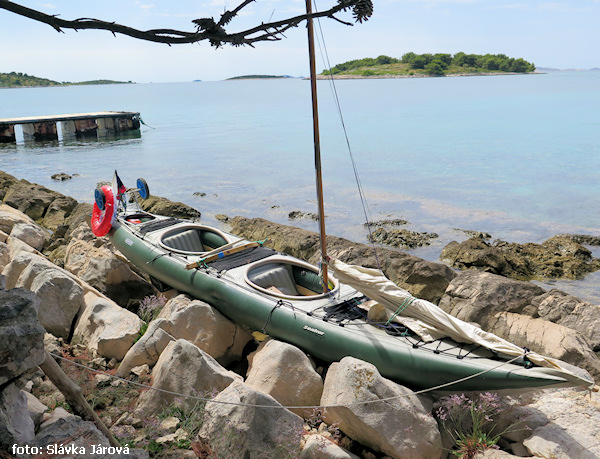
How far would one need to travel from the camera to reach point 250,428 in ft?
19.7

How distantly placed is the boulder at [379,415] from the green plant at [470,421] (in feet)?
0.90

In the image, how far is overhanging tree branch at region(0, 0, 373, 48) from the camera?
4.30 m

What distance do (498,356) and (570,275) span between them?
9.33 meters

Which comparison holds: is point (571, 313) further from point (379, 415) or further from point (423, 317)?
point (379, 415)

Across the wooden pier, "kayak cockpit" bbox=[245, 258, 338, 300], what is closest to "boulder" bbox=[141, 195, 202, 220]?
"kayak cockpit" bbox=[245, 258, 338, 300]

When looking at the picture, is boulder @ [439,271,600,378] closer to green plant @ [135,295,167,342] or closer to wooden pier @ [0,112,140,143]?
green plant @ [135,295,167,342]

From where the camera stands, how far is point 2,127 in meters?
49.4

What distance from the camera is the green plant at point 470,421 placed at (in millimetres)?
6645

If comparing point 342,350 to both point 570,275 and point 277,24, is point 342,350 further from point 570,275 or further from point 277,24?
point 570,275

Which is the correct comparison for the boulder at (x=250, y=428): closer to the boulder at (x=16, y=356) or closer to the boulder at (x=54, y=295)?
the boulder at (x=16, y=356)

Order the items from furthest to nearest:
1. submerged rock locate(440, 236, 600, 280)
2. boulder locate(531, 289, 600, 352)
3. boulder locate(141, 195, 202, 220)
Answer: boulder locate(141, 195, 202, 220) < submerged rock locate(440, 236, 600, 280) < boulder locate(531, 289, 600, 352)

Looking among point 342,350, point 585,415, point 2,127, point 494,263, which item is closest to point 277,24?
point 342,350

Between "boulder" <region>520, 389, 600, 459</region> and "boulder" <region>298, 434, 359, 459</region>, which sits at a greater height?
"boulder" <region>298, 434, 359, 459</region>

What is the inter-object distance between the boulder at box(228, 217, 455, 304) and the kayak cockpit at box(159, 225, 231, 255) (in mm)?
2883
